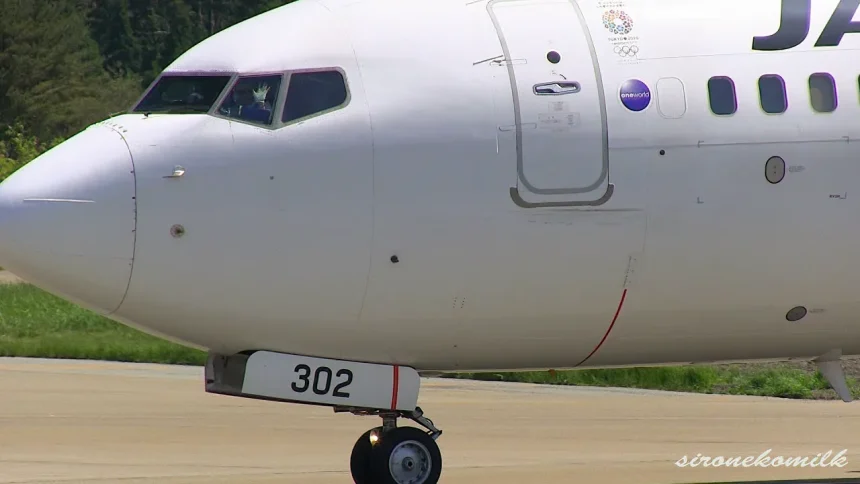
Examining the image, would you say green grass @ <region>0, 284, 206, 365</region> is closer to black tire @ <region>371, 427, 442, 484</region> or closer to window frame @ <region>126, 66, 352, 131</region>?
black tire @ <region>371, 427, 442, 484</region>

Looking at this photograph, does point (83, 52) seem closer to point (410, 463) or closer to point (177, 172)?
point (410, 463)

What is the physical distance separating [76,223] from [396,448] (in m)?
2.91

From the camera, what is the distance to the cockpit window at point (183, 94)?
40.4 ft

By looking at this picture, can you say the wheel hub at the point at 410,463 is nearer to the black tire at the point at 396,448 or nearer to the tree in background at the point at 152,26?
the black tire at the point at 396,448

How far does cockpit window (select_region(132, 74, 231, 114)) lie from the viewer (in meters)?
12.3

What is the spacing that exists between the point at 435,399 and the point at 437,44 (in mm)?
9064

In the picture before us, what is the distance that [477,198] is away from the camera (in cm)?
1223

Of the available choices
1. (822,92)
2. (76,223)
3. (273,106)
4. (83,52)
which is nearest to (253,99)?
(273,106)

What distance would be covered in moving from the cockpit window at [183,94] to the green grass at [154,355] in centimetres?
1067

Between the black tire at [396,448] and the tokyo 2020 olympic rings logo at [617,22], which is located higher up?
the tokyo 2020 olympic rings logo at [617,22]

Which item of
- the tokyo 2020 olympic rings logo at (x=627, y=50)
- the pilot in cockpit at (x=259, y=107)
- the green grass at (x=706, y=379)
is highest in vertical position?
the tokyo 2020 olympic rings logo at (x=627, y=50)

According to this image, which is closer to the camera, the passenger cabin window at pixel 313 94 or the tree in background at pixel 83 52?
the passenger cabin window at pixel 313 94

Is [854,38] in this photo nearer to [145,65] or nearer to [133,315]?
[133,315]

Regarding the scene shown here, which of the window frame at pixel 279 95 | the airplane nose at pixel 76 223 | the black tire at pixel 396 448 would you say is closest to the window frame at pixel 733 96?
the window frame at pixel 279 95
